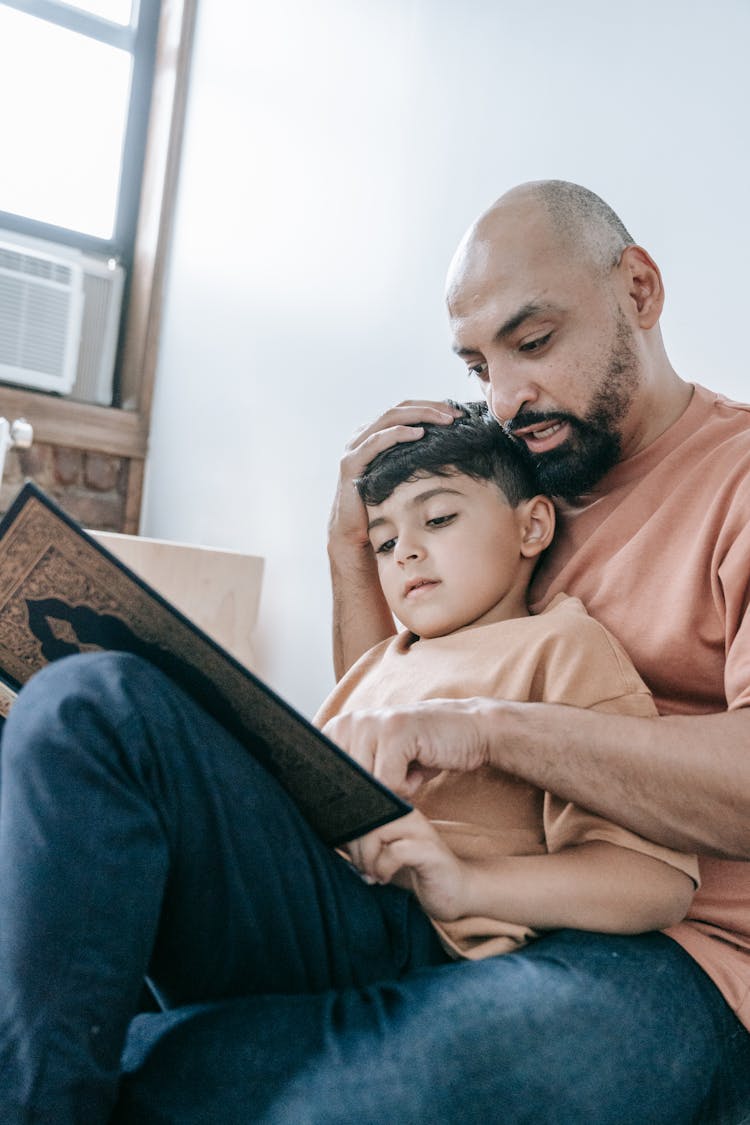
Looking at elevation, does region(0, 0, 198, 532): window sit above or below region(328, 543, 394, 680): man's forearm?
above

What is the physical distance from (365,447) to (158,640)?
23.1 inches

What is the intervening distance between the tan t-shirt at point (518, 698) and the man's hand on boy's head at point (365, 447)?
1.07 ft

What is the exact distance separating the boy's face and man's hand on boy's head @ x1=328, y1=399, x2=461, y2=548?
13cm

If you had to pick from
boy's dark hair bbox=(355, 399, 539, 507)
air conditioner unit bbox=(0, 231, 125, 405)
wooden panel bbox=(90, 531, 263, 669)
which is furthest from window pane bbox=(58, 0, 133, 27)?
boy's dark hair bbox=(355, 399, 539, 507)

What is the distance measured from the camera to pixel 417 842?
0.88 meters

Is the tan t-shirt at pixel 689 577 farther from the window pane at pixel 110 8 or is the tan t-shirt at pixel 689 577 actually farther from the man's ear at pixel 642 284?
the window pane at pixel 110 8

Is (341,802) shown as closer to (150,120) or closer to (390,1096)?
(390,1096)

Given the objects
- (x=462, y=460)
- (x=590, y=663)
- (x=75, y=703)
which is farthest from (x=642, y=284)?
(x=75, y=703)

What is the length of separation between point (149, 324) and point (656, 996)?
9.39 feet

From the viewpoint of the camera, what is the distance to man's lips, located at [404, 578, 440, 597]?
3.89 ft

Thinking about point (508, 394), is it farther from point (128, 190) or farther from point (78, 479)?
point (128, 190)

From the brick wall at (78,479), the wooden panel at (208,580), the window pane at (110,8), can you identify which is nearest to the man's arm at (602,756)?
the wooden panel at (208,580)

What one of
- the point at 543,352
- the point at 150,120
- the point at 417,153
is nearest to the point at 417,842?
the point at 543,352

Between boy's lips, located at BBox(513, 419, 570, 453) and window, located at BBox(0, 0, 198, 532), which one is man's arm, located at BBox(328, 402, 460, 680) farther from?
window, located at BBox(0, 0, 198, 532)
